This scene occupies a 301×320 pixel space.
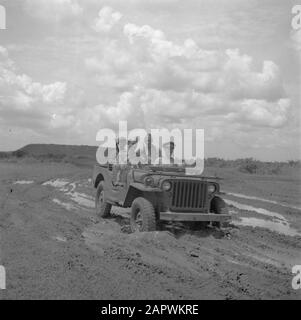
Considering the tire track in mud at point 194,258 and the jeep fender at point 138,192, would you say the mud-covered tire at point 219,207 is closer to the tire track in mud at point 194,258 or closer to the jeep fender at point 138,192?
the tire track in mud at point 194,258

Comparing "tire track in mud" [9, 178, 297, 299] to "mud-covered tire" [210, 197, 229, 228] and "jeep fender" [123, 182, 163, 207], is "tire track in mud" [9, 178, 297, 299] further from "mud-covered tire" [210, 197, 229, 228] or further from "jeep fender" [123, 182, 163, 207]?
"jeep fender" [123, 182, 163, 207]

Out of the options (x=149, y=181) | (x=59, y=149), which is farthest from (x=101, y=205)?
(x=59, y=149)

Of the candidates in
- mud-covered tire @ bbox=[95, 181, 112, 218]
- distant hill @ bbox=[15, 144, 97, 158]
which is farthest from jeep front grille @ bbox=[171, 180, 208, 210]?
distant hill @ bbox=[15, 144, 97, 158]

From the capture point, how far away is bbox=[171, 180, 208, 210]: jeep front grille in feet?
27.3

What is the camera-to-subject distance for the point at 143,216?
819cm

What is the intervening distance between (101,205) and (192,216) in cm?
356

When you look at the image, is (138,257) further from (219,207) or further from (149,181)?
(219,207)

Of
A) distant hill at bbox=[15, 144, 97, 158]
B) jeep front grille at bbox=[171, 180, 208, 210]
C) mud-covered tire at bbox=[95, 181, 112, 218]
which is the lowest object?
mud-covered tire at bbox=[95, 181, 112, 218]

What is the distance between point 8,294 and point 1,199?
29.3 feet

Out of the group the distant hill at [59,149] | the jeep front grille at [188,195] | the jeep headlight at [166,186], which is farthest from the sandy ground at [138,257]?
the distant hill at [59,149]

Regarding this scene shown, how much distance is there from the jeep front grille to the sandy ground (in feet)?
1.79

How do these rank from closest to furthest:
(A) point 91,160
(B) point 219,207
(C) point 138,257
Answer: (C) point 138,257
(B) point 219,207
(A) point 91,160
